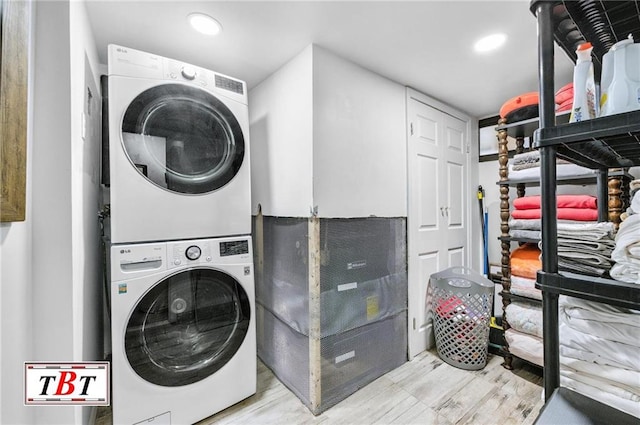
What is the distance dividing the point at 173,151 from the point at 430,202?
6.26ft

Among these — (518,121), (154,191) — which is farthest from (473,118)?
(154,191)

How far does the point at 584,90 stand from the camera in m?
0.71

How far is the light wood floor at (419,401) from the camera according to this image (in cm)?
151

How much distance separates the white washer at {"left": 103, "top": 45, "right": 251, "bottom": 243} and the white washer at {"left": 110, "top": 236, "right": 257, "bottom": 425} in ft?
0.38

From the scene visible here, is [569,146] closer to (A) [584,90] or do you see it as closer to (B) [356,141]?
(A) [584,90]

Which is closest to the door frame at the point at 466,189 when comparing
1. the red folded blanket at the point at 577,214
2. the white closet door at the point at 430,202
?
the white closet door at the point at 430,202

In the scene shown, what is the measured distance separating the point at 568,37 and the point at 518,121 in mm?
1447

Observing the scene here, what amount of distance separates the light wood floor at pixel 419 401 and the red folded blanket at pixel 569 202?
119cm

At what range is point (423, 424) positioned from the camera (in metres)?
1.47

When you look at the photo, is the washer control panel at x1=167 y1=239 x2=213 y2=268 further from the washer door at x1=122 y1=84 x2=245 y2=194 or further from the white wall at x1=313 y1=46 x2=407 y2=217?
the white wall at x1=313 y1=46 x2=407 y2=217

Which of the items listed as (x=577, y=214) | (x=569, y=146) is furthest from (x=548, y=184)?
(x=577, y=214)

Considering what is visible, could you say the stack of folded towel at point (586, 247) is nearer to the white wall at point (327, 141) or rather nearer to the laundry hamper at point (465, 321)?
the white wall at point (327, 141)

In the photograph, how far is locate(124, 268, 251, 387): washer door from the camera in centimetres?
132

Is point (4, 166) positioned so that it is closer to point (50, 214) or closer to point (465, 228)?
point (50, 214)
